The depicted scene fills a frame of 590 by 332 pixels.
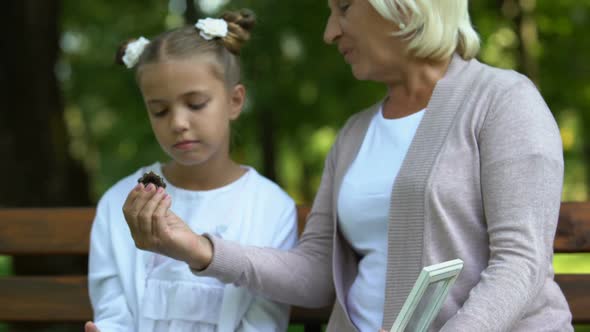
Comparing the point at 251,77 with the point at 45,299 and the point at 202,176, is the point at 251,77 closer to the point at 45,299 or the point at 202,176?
the point at 45,299

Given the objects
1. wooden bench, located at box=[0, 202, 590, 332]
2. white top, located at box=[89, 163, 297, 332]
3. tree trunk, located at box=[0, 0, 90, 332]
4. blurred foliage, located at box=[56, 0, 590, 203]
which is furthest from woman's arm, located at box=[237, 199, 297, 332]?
tree trunk, located at box=[0, 0, 90, 332]

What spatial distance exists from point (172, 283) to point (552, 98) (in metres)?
5.82

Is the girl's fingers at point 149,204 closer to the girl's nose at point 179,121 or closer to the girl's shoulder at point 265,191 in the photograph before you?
the girl's nose at point 179,121

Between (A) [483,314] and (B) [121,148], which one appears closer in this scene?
(A) [483,314]

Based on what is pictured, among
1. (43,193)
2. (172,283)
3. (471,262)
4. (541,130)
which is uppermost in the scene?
(541,130)

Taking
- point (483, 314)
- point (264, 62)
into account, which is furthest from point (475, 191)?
point (264, 62)

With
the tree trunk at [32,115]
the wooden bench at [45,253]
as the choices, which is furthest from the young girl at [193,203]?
the tree trunk at [32,115]

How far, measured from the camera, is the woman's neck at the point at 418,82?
8.83ft

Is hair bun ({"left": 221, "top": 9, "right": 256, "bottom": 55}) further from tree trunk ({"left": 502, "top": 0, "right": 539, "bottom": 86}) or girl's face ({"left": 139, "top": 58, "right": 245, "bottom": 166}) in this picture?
tree trunk ({"left": 502, "top": 0, "right": 539, "bottom": 86})

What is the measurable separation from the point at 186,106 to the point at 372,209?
72cm

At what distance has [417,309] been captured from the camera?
2117 mm

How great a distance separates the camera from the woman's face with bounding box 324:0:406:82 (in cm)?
265

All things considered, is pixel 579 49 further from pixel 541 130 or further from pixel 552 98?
pixel 541 130

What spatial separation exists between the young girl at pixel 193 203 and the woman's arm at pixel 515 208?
877 mm
